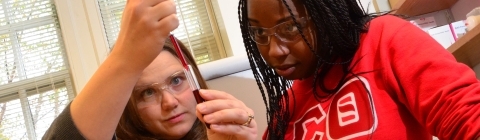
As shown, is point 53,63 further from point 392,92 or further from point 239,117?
point 392,92

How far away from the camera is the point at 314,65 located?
628 mm

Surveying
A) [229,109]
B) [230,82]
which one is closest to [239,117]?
[229,109]

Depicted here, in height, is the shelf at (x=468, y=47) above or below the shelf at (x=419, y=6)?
below

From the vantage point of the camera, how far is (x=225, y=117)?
0.57 m

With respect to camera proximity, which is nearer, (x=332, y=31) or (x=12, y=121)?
(x=332, y=31)

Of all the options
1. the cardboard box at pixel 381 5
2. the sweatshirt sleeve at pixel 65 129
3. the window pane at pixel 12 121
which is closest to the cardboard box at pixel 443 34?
the cardboard box at pixel 381 5

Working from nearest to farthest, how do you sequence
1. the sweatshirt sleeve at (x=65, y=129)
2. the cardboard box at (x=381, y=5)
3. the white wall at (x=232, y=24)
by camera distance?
the sweatshirt sleeve at (x=65, y=129) → the cardboard box at (x=381, y=5) → the white wall at (x=232, y=24)

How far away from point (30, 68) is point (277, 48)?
1.50m

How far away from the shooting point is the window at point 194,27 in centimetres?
176

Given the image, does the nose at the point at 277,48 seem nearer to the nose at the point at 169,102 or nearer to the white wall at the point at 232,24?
the nose at the point at 169,102

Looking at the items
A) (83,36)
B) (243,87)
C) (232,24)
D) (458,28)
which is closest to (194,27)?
(232,24)

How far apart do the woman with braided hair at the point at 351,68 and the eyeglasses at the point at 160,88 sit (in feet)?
0.74

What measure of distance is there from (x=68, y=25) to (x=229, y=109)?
55.0 inches

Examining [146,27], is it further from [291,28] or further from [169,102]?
[169,102]
